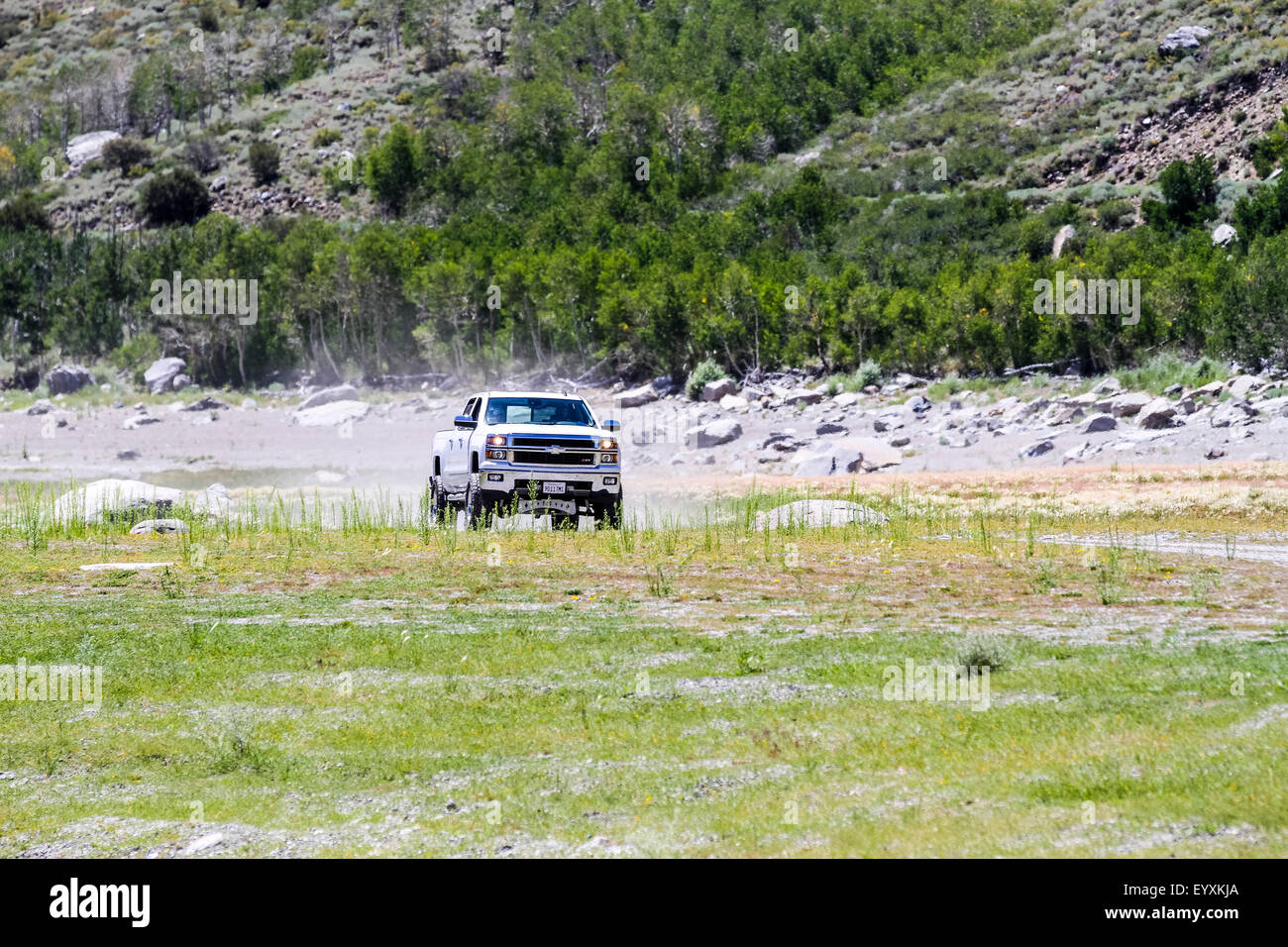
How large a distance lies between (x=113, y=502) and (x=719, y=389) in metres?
38.1

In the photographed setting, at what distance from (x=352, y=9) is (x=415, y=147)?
7874cm

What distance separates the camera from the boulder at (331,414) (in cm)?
6462

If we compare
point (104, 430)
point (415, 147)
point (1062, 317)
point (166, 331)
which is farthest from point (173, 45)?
point (1062, 317)

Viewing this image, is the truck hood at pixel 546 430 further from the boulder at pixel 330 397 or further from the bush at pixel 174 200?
the bush at pixel 174 200

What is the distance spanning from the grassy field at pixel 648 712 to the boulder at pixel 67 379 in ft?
235

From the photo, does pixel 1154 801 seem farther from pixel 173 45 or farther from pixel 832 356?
pixel 173 45

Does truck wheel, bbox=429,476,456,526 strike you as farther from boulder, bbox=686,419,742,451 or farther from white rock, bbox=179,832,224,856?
boulder, bbox=686,419,742,451

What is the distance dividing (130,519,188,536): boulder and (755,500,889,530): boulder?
10440mm

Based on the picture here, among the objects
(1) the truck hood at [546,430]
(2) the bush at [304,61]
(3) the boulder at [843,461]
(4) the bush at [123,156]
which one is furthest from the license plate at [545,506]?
(2) the bush at [304,61]

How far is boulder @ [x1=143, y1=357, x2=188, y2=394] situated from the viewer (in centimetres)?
8444

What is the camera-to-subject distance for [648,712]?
966 centimetres

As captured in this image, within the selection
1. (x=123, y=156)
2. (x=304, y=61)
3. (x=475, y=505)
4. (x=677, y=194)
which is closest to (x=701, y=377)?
(x=475, y=505)

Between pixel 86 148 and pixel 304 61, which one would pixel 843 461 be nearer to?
pixel 86 148
